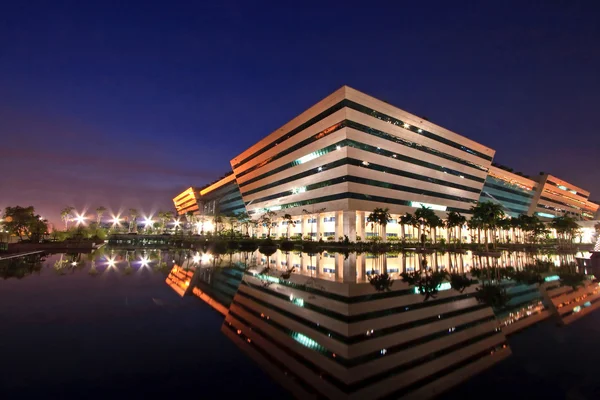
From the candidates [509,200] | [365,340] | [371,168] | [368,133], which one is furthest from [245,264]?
[509,200]

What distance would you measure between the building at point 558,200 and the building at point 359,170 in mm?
27486

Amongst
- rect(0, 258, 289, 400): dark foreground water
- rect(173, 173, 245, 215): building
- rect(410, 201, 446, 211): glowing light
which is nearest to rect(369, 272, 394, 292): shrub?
rect(0, 258, 289, 400): dark foreground water

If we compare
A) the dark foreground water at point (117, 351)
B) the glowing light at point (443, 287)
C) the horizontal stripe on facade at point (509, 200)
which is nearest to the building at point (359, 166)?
the horizontal stripe on facade at point (509, 200)

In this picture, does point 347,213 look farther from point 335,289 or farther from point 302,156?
point 335,289

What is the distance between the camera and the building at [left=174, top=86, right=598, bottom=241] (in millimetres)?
70544

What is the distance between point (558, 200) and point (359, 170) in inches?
5060

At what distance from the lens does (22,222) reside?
188 ft

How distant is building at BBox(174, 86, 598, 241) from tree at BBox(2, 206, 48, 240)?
57941 millimetres

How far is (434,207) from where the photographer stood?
8806 centimetres

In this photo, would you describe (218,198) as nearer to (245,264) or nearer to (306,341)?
(245,264)

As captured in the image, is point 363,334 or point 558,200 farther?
point 558,200

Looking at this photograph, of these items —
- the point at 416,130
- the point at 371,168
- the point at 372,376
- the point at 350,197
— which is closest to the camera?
the point at 372,376

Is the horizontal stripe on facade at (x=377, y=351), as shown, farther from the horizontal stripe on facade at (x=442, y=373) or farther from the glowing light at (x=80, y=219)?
the glowing light at (x=80, y=219)

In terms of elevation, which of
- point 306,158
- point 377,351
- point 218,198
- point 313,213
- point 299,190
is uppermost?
point 306,158
